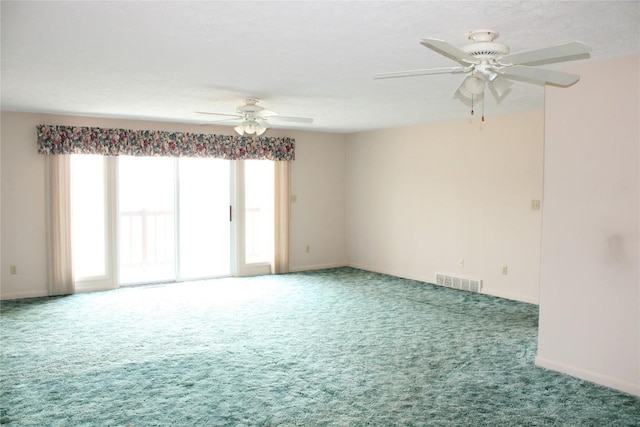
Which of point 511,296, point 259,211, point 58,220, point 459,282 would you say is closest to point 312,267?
point 259,211

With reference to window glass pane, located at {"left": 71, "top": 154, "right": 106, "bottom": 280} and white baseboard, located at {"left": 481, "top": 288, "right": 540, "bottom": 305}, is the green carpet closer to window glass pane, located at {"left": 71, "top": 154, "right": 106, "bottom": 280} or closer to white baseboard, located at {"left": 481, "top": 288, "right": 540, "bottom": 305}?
white baseboard, located at {"left": 481, "top": 288, "right": 540, "bottom": 305}

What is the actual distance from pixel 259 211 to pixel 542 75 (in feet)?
19.2

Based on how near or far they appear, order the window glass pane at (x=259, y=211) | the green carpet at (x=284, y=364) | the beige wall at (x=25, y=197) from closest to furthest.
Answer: the green carpet at (x=284, y=364), the beige wall at (x=25, y=197), the window glass pane at (x=259, y=211)

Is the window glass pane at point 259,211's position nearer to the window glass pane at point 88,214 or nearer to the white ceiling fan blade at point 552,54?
the window glass pane at point 88,214

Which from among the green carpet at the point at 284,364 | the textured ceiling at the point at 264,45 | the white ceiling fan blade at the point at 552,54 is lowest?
the green carpet at the point at 284,364

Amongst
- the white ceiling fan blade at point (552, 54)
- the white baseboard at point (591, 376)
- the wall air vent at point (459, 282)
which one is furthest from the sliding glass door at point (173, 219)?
the white ceiling fan blade at point (552, 54)

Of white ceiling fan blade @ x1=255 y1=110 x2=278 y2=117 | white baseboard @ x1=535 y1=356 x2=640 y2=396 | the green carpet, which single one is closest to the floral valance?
the green carpet

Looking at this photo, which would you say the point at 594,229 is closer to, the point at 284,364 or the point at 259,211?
the point at 284,364

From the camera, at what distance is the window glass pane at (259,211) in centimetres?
805

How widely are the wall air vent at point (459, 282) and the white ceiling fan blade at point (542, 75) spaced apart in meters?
4.34

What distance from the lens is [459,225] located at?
7.05 meters

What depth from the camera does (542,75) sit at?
2.78 metres

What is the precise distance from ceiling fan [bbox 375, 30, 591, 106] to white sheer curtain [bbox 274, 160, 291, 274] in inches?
205

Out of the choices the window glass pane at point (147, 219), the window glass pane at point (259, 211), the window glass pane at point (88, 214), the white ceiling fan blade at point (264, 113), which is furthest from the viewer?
the window glass pane at point (259, 211)
